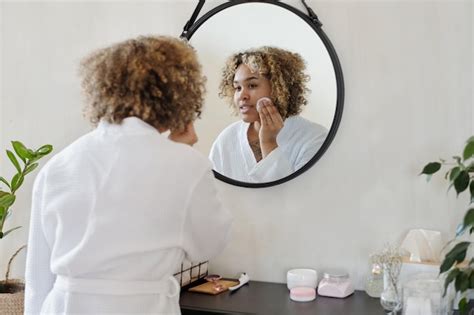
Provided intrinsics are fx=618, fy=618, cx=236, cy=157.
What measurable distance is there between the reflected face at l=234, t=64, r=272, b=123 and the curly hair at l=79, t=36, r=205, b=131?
2.25 ft

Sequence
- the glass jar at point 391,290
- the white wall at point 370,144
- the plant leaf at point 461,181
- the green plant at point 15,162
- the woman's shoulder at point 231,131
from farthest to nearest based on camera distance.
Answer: the green plant at point 15,162 < the woman's shoulder at point 231,131 < the white wall at point 370,144 < the glass jar at point 391,290 < the plant leaf at point 461,181

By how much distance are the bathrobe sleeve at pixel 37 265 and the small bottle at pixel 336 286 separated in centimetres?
90

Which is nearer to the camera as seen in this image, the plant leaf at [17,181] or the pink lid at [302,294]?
the pink lid at [302,294]

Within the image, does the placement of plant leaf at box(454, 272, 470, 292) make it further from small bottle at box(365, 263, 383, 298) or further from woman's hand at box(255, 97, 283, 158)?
woman's hand at box(255, 97, 283, 158)

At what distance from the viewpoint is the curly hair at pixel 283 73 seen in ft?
7.23

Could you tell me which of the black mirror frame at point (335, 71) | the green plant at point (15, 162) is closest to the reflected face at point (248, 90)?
the black mirror frame at point (335, 71)

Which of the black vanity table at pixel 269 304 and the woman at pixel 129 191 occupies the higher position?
the woman at pixel 129 191

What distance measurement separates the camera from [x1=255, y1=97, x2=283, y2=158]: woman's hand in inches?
88.2

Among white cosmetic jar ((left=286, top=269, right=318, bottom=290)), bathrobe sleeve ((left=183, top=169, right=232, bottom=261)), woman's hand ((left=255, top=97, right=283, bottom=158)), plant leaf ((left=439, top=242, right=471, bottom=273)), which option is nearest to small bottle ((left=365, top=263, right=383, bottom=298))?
white cosmetic jar ((left=286, top=269, right=318, bottom=290))

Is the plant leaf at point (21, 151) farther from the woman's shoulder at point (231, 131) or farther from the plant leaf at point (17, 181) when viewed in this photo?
the woman's shoulder at point (231, 131)

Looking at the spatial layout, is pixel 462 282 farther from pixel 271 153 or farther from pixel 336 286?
pixel 271 153

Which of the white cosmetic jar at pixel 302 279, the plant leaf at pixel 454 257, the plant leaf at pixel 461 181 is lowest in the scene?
the white cosmetic jar at pixel 302 279

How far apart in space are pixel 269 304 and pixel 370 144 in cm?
65

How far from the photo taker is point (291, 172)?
87.7 inches
